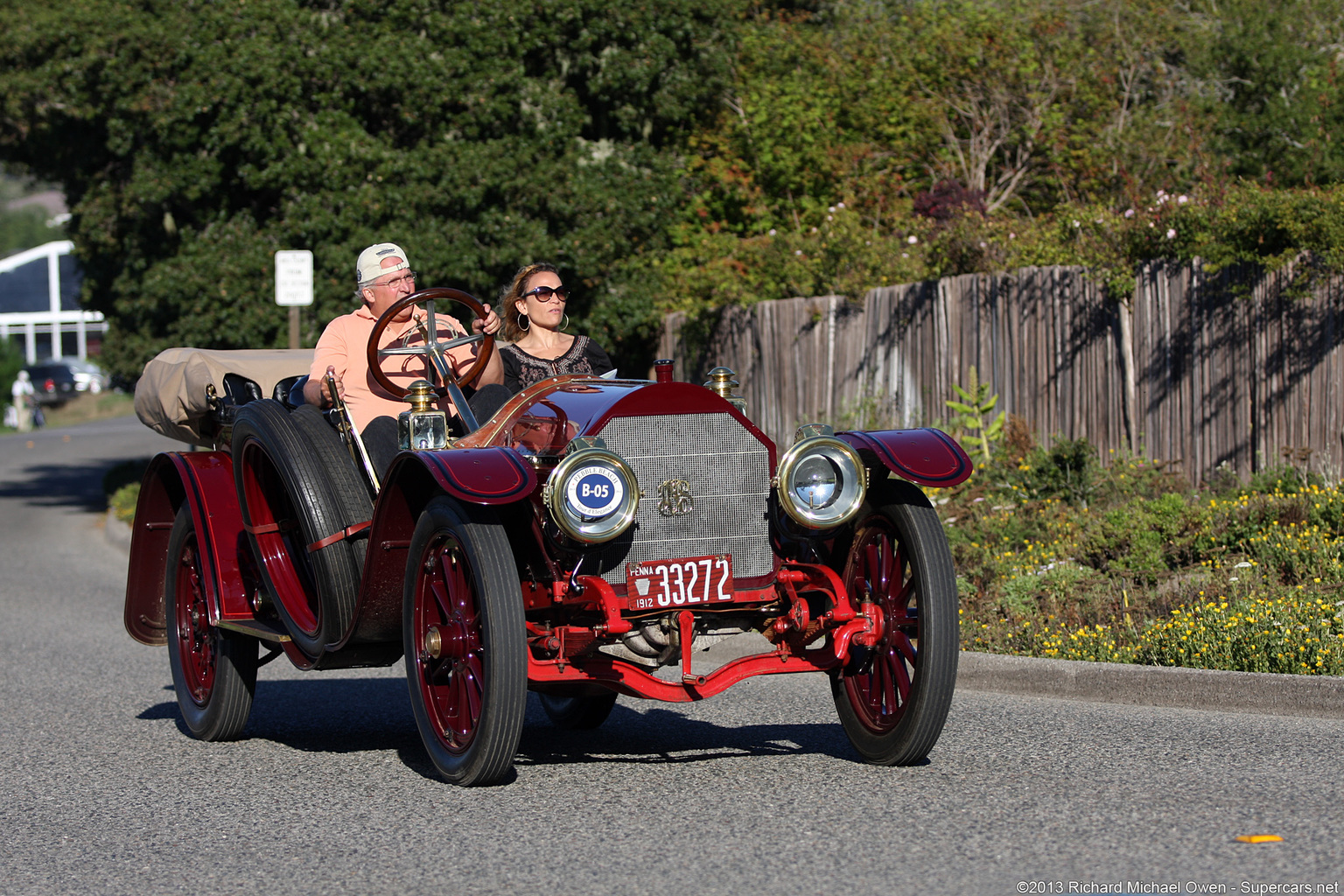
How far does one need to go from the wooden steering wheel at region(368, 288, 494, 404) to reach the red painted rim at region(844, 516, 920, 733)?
1683 millimetres

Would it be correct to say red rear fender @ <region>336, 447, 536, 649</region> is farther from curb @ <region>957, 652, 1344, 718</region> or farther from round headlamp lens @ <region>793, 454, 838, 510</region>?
curb @ <region>957, 652, 1344, 718</region>

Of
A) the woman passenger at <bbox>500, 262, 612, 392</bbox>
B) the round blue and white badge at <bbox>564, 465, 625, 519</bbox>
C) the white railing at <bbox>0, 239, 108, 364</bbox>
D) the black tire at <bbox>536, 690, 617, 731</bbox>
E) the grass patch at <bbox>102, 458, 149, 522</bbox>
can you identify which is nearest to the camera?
the round blue and white badge at <bbox>564, 465, 625, 519</bbox>

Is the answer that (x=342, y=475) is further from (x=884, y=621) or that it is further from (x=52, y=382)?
(x=52, y=382)

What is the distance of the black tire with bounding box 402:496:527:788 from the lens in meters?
4.89

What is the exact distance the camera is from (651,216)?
1727 centimetres

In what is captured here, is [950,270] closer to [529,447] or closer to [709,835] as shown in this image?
[529,447]

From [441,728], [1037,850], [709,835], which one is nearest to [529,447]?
[441,728]

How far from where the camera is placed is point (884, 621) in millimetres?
5488

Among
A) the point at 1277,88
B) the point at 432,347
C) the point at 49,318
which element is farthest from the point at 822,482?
the point at 49,318

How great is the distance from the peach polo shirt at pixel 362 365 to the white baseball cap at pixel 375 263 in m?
0.20

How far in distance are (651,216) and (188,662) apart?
11.0 meters

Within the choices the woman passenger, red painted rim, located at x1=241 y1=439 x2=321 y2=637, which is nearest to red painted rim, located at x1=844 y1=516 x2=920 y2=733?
the woman passenger

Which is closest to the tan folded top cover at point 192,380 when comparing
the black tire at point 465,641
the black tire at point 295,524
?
the black tire at point 295,524

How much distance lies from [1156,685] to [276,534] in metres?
3.77
